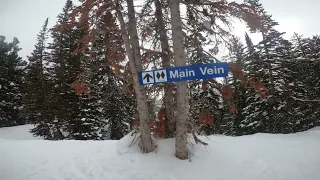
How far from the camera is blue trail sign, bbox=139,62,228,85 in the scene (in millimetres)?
6387

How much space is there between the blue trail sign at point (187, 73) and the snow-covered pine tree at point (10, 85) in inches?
1267

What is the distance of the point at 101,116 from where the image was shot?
2344cm

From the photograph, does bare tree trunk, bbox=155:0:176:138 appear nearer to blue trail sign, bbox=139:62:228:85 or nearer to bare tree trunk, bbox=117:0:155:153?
bare tree trunk, bbox=117:0:155:153

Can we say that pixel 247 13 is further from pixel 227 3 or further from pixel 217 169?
pixel 217 169

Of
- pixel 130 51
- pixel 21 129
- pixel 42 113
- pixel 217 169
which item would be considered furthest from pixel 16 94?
pixel 217 169

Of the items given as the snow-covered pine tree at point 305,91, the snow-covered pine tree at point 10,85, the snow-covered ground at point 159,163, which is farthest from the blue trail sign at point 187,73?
the snow-covered pine tree at point 10,85

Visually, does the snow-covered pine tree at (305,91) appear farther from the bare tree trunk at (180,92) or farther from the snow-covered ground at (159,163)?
Result: the bare tree trunk at (180,92)

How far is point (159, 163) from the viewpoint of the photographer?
24.8 feet

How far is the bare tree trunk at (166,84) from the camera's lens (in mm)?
9203

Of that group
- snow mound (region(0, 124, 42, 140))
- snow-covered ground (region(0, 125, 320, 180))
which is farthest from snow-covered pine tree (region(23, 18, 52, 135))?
snow-covered ground (region(0, 125, 320, 180))

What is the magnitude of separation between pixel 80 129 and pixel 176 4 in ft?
56.1

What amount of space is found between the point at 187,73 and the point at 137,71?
2245mm

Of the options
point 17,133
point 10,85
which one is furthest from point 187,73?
point 10,85

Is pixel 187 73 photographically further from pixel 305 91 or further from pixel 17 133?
pixel 17 133
